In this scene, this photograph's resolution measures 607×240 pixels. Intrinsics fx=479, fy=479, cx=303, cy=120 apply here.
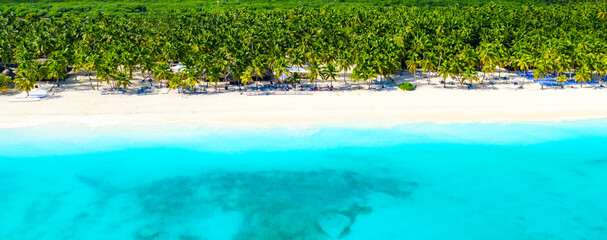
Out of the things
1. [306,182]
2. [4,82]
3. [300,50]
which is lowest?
[306,182]

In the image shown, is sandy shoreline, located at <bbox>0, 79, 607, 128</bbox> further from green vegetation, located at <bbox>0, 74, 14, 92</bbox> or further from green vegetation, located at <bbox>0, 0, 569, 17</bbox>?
green vegetation, located at <bbox>0, 0, 569, 17</bbox>

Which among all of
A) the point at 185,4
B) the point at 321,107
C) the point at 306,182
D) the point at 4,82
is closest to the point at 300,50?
the point at 321,107

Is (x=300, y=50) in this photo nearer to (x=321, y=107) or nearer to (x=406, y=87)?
(x=321, y=107)

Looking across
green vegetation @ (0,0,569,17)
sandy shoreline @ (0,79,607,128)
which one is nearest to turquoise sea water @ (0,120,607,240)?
sandy shoreline @ (0,79,607,128)

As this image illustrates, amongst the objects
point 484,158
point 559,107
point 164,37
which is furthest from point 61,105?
point 559,107

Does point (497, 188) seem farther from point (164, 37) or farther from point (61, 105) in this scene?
point (164, 37)

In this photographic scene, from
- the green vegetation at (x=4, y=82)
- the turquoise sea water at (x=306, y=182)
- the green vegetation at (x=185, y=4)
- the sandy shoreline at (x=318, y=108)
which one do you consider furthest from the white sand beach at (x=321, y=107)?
the green vegetation at (x=185, y=4)

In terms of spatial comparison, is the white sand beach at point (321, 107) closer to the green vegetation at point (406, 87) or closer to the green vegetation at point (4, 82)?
the green vegetation at point (406, 87)
